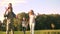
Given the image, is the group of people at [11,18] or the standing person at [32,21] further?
the standing person at [32,21]

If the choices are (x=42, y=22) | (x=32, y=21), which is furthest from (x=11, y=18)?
(x=42, y=22)

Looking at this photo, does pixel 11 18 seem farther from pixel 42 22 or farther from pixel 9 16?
pixel 42 22

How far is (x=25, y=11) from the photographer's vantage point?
5121 millimetres

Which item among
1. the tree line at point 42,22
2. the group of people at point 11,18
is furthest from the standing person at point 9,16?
the tree line at point 42,22

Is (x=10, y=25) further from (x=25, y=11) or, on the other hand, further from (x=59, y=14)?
(x=59, y=14)

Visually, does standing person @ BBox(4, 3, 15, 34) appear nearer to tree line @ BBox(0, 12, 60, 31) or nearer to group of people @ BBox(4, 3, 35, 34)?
group of people @ BBox(4, 3, 35, 34)

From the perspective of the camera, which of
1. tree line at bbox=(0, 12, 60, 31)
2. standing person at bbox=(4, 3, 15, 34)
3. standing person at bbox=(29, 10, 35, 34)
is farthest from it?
tree line at bbox=(0, 12, 60, 31)

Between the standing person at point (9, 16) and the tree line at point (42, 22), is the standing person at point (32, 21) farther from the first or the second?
the standing person at point (9, 16)

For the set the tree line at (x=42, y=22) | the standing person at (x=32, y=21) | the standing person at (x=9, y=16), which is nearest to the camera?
the standing person at (x=9, y=16)

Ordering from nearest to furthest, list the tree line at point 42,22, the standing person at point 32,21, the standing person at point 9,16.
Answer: the standing person at point 9,16 < the standing person at point 32,21 < the tree line at point 42,22

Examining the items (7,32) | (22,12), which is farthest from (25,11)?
(7,32)

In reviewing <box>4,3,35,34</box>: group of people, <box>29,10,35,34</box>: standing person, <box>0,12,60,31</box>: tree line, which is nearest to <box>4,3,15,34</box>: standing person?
<box>4,3,35,34</box>: group of people

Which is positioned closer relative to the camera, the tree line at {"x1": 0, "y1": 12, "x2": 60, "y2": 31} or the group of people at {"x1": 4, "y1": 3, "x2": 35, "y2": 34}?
the group of people at {"x1": 4, "y1": 3, "x2": 35, "y2": 34}

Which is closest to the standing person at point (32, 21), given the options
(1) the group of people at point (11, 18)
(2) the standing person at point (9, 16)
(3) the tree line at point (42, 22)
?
(1) the group of people at point (11, 18)
